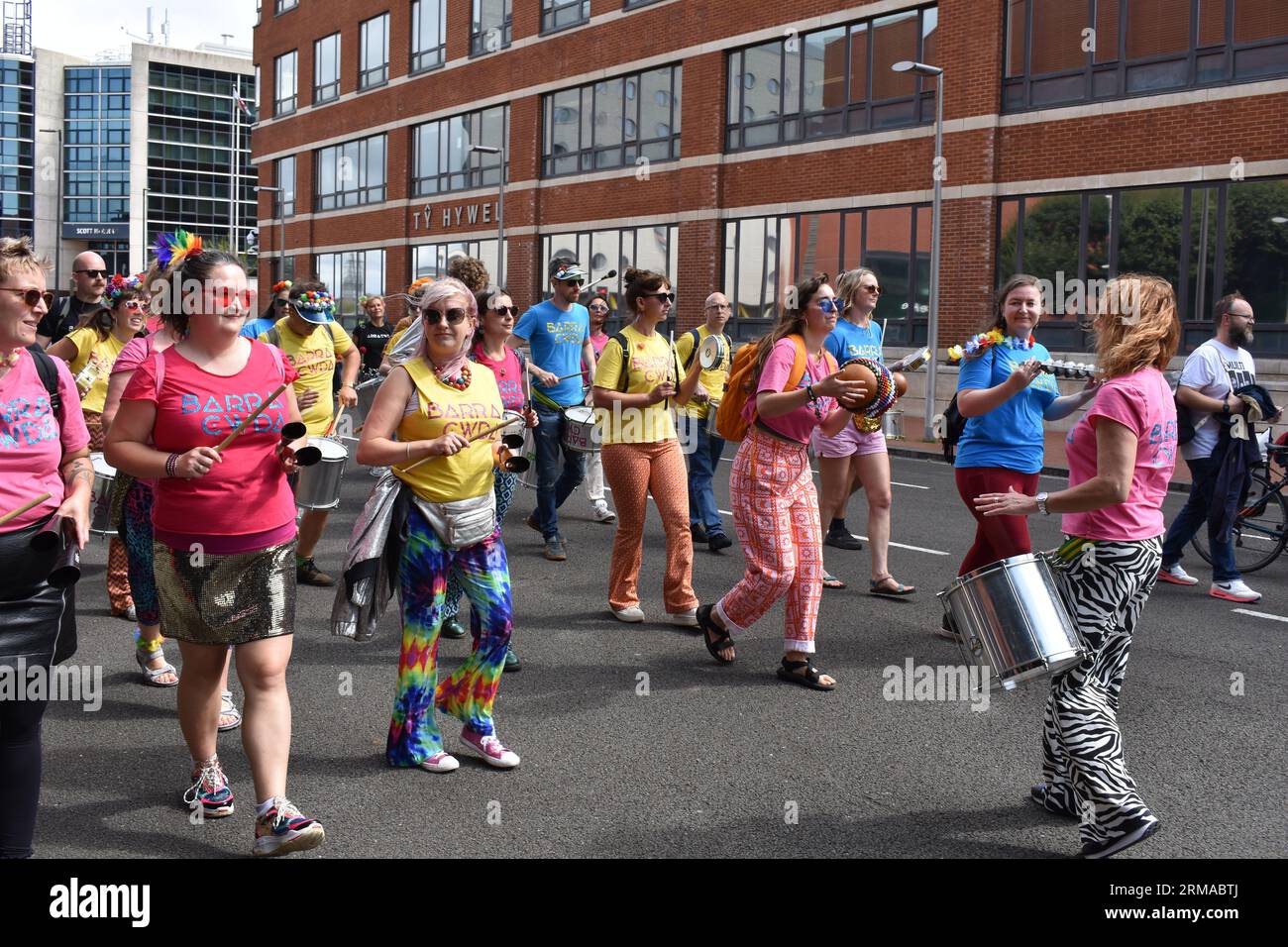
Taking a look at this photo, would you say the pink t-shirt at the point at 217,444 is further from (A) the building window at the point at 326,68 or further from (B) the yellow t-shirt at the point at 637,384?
(A) the building window at the point at 326,68

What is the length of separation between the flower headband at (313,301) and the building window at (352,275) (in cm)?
3361

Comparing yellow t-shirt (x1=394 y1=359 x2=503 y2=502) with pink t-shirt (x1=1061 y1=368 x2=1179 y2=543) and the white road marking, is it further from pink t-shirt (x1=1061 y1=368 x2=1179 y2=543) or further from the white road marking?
the white road marking

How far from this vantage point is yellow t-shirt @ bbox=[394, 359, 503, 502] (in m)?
4.60

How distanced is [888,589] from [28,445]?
557 centimetres

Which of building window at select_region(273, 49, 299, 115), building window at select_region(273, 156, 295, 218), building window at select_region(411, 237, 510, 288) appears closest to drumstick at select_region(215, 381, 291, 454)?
building window at select_region(411, 237, 510, 288)

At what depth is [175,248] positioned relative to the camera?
4293 mm

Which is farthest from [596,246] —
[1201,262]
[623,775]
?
[623,775]

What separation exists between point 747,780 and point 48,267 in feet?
9.86

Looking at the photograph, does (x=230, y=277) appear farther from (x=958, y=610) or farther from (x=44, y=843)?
(x=958, y=610)

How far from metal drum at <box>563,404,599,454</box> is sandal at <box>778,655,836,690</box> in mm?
3117

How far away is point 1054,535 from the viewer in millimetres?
10641

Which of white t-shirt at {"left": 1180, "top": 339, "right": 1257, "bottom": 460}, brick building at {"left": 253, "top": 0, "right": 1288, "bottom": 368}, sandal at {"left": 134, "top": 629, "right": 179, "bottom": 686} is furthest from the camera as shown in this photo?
brick building at {"left": 253, "top": 0, "right": 1288, "bottom": 368}

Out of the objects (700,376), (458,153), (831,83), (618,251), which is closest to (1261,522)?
(700,376)

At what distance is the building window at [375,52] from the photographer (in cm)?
4034
